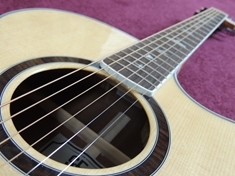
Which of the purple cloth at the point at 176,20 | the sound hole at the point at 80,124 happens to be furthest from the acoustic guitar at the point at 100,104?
the purple cloth at the point at 176,20

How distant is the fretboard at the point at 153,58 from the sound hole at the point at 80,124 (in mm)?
37

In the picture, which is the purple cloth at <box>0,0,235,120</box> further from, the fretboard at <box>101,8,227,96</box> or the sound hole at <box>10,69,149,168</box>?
the sound hole at <box>10,69,149,168</box>

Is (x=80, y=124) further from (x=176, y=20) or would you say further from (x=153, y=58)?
(x=176, y=20)

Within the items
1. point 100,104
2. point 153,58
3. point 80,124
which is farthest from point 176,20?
point 80,124

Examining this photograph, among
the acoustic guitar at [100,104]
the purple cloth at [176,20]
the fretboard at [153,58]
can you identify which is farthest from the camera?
the purple cloth at [176,20]

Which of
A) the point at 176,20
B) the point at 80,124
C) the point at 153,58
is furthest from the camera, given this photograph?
the point at 176,20

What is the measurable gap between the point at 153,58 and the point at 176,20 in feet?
2.20

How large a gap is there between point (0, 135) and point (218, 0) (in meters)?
1.74

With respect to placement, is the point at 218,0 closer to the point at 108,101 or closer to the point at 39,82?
the point at 108,101

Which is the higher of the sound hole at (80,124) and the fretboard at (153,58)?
the fretboard at (153,58)

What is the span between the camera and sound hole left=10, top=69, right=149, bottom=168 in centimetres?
56

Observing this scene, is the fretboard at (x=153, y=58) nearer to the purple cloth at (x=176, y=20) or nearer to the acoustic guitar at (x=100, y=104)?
the acoustic guitar at (x=100, y=104)

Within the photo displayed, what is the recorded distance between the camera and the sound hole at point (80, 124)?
56 centimetres

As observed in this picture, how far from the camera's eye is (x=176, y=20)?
4.22 feet
